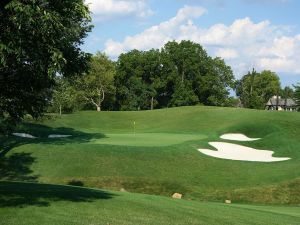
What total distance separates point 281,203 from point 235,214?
348 inches

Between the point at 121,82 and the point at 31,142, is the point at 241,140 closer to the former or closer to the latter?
the point at 31,142

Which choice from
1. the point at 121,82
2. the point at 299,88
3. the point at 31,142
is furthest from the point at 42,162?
the point at 121,82

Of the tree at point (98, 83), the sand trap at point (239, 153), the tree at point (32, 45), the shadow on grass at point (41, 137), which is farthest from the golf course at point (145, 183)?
the tree at point (98, 83)

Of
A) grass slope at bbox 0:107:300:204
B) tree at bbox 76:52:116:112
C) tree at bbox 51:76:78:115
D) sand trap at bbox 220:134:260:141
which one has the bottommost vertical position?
grass slope at bbox 0:107:300:204

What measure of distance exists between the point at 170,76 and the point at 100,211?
97.1 metres

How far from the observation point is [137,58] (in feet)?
370

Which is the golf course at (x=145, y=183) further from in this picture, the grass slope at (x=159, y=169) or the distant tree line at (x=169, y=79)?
the distant tree line at (x=169, y=79)

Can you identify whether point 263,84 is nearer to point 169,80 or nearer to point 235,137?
point 169,80

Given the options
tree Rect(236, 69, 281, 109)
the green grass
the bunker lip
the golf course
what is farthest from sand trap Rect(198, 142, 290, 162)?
tree Rect(236, 69, 281, 109)

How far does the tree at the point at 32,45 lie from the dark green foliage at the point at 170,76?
9306 cm

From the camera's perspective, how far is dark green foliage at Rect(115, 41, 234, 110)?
109438 mm

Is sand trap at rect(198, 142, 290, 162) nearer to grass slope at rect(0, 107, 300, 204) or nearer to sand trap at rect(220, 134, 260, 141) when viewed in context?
grass slope at rect(0, 107, 300, 204)

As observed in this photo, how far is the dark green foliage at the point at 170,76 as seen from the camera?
109 metres

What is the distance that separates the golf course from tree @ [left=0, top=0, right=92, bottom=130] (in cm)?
348
